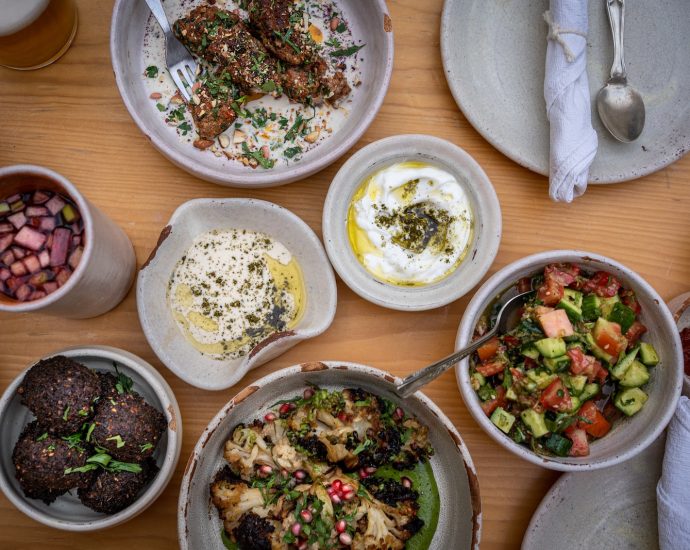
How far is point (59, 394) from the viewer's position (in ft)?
5.66

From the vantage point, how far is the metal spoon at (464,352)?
1.67m

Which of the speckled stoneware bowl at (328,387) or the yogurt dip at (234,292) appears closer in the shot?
the speckled stoneware bowl at (328,387)

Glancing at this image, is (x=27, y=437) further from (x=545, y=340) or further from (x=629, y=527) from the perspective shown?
(x=629, y=527)

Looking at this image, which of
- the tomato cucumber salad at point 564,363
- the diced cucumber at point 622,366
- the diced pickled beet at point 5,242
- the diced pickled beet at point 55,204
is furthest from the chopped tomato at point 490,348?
the diced pickled beet at point 5,242

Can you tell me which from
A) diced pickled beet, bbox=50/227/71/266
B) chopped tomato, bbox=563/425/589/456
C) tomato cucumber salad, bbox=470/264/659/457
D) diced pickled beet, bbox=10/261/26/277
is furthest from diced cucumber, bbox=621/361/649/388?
diced pickled beet, bbox=10/261/26/277

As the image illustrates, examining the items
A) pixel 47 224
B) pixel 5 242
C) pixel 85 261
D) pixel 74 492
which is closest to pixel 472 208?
pixel 85 261

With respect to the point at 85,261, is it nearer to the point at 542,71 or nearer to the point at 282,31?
the point at 282,31

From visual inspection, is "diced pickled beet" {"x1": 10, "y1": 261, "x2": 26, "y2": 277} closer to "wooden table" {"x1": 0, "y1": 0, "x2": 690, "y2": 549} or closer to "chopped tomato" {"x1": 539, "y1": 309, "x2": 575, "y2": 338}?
"wooden table" {"x1": 0, "y1": 0, "x2": 690, "y2": 549}

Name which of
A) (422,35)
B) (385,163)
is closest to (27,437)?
(385,163)

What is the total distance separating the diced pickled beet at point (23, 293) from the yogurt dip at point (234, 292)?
0.45m

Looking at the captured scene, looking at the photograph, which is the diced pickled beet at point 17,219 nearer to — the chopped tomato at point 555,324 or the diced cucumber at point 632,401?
the chopped tomato at point 555,324

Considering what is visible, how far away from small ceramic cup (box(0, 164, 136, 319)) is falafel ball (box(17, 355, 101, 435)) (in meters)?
0.18

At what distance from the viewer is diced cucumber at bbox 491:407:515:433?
1.87 metres

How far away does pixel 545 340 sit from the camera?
6.09 feet
